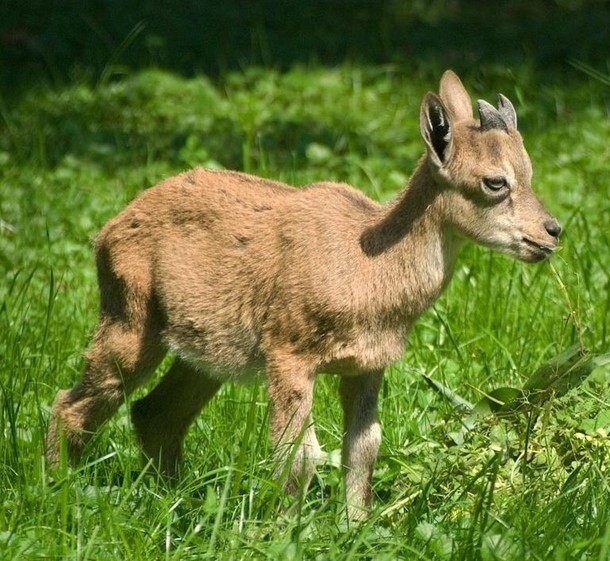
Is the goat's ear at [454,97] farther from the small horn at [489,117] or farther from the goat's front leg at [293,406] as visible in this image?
the goat's front leg at [293,406]

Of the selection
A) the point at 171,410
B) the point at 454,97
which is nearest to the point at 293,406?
the point at 171,410

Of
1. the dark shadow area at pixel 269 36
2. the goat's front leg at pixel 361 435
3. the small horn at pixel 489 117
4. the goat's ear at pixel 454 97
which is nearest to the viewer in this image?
the small horn at pixel 489 117

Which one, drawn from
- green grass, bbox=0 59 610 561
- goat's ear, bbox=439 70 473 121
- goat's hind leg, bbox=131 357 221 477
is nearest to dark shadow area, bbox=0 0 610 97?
green grass, bbox=0 59 610 561

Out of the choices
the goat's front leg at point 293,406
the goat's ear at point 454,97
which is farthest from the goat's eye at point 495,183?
the goat's front leg at point 293,406

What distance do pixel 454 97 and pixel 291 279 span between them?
113cm

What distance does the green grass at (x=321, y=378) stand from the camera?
5.10 meters

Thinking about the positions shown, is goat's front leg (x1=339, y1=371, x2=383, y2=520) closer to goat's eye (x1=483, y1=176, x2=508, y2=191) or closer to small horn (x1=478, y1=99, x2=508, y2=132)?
goat's eye (x1=483, y1=176, x2=508, y2=191)

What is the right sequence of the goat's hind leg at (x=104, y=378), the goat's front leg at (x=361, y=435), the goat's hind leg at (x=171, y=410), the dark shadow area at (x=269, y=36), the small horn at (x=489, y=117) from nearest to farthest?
the small horn at (x=489, y=117) → the goat's front leg at (x=361, y=435) → the goat's hind leg at (x=104, y=378) → the goat's hind leg at (x=171, y=410) → the dark shadow area at (x=269, y=36)

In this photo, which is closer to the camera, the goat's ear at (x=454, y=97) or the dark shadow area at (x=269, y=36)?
the goat's ear at (x=454, y=97)

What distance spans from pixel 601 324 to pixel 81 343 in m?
2.75

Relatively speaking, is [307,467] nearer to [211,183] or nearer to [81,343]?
[211,183]

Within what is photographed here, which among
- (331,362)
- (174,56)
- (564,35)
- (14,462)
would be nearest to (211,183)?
(331,362)

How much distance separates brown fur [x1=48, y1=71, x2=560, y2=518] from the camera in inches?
228

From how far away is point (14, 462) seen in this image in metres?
5.61
